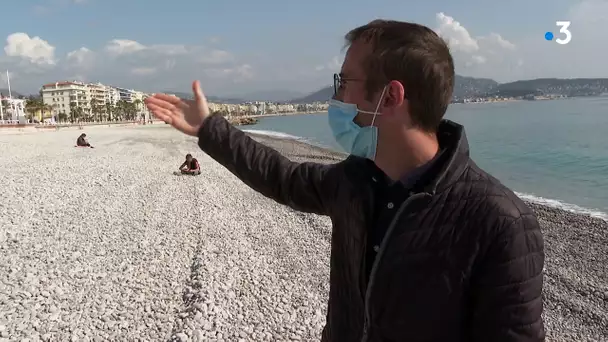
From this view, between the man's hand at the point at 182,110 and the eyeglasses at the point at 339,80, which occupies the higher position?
the eyeglasses at the point at 339,80

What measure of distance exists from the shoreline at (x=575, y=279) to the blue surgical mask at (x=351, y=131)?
4911 mm

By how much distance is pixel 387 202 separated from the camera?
1.62 m

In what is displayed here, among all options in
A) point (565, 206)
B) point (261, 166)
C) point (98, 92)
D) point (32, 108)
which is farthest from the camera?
point (98, 92)

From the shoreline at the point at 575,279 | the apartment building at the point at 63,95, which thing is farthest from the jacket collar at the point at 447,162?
the apartment building at the point at 63,95

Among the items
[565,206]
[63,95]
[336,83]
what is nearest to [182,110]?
[336,83]

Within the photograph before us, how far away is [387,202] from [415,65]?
489mm

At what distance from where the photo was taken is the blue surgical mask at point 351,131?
69.2 inches

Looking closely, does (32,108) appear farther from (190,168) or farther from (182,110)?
(182,110)

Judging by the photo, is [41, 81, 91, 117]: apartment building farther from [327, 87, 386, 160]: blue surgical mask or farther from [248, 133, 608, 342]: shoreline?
[327, 87, 386, 160]: blue surgical mask

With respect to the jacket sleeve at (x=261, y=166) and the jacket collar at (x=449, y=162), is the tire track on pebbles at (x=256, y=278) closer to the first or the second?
the jacket sleeve at (x=261, y=166)

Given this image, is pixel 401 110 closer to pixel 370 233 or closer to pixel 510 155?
pixel 370 233

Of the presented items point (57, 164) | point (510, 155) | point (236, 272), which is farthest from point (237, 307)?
point (510, 155)

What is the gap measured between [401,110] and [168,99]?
3.79 ft

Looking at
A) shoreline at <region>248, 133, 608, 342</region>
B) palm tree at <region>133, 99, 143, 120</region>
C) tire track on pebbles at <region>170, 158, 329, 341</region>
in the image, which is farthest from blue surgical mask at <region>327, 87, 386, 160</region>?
palm tree at <region>133, 99, 143, 120</region>
